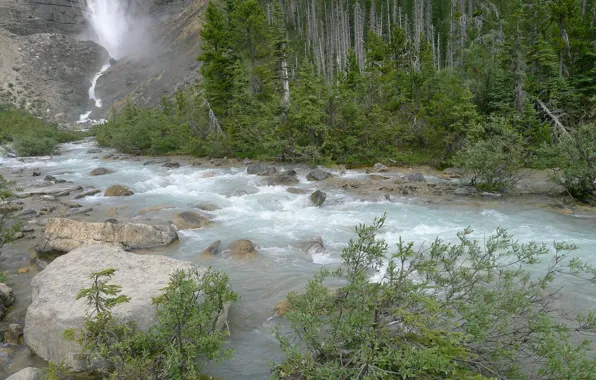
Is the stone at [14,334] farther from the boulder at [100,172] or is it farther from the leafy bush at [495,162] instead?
the boulder at [100,172]

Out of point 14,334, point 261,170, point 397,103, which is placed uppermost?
point 397,103

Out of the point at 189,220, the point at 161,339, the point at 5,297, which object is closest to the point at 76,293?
the point at 5,297

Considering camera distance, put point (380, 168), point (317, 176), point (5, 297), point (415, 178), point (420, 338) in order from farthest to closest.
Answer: point (380, 168) < point (317, 176) < point (415, 178) < point (5, 297) < point (420, 338)

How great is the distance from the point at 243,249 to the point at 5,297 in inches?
220

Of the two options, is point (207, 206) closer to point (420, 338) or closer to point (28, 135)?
point (420, 338)

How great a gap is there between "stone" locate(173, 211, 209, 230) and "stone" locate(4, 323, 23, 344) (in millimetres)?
6390

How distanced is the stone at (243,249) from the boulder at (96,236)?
2194 millimetres

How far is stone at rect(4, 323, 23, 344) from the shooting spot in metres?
6.77

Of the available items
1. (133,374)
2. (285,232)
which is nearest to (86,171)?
(285,232)

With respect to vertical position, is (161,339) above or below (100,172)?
below

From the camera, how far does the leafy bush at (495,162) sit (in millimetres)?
15148

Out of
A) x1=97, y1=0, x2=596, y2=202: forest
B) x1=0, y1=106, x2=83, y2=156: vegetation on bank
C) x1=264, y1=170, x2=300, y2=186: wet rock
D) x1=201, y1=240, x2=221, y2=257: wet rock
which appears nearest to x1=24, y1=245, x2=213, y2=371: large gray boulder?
x1=201, y1=240, x2=221, y2=257: wet rock

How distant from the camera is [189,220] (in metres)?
13.6

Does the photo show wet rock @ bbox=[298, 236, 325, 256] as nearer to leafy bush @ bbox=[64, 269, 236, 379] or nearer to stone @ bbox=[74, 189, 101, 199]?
leafy bush @ bbox=[64, 269, 236, 379]
